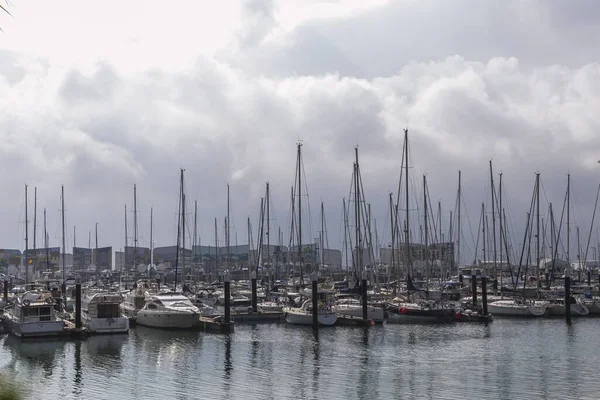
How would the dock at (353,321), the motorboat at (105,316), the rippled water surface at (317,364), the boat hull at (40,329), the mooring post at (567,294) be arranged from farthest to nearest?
the mooring post at (567,294), the dock at (353,321), the motorboat at (105,316), the boat hull at (40,329), the rippled water surface at (317,364)

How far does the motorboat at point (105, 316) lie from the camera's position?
5709cm

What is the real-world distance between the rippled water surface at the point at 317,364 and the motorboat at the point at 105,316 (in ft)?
3.58

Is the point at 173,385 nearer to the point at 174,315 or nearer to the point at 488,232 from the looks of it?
the point at 174,315

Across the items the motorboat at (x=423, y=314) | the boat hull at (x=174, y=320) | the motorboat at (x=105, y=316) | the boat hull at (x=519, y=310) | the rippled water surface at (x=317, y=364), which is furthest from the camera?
the boat hull at (x=519, y=310)

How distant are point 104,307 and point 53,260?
451 feet

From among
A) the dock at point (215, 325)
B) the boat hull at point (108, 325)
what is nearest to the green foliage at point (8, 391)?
the boat hull at point (108, 325)

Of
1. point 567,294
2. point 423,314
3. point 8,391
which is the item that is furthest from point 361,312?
point 8,391

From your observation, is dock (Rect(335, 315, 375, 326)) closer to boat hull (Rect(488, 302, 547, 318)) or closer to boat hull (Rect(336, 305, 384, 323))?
boat hull (Rect(336, 305, 384, 323))

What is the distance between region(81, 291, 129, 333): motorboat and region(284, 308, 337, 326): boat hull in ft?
52.1

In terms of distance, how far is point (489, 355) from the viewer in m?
47.1

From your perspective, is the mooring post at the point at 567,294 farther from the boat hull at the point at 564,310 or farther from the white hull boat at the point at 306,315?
the white hull boat at the point at 306,315

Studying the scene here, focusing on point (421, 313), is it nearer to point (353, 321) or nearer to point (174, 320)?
point (353, 321)

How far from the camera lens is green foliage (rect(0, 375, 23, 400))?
26.1 ft

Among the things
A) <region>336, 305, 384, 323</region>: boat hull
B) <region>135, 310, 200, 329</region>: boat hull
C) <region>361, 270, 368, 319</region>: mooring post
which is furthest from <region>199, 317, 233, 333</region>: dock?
<region>336, 305, 384, 323</region>: boat hull
